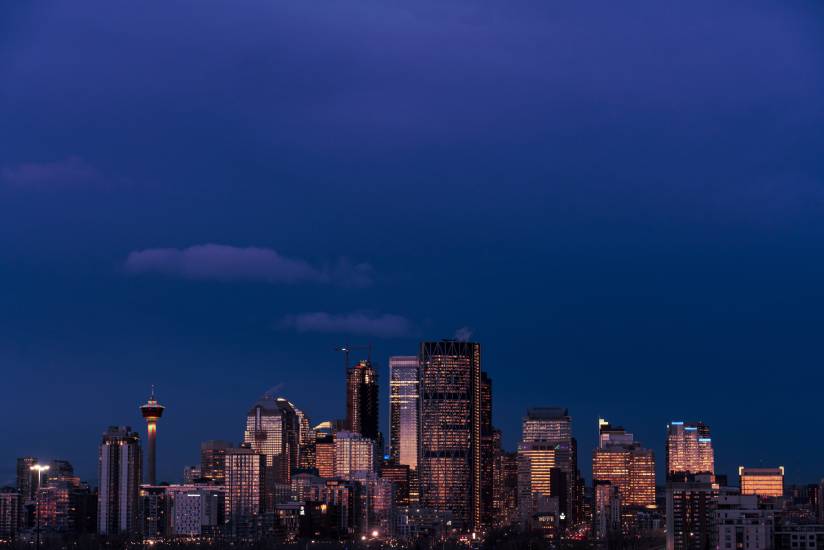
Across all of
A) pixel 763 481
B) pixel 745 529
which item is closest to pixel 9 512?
pixel 763 481

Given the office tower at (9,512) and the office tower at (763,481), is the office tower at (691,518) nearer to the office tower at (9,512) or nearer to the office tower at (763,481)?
the office tower at (763,481)

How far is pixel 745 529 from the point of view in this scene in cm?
10162

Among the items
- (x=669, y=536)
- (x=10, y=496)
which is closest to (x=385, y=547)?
(x=669, y=536)

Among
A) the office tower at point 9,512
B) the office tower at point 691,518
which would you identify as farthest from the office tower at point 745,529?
the office tower at point 9,512

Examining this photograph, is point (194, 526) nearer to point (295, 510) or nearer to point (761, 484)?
point (295, 510)

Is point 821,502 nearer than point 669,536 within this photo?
No

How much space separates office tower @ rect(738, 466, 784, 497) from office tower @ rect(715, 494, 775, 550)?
83.3m

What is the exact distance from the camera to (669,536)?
137625 mm

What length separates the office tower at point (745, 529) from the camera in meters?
100

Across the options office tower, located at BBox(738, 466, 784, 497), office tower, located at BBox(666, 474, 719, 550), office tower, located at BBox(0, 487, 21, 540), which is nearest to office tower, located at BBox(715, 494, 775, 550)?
office tower, located at BBox(666, 474, 719, 550)

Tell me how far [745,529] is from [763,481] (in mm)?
94175

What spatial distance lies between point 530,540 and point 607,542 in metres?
10.0

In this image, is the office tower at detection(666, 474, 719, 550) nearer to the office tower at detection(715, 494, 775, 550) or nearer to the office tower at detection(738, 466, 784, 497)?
the office tower at detection(715, 494, 775, 550)

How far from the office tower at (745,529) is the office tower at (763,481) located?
83.3 m
